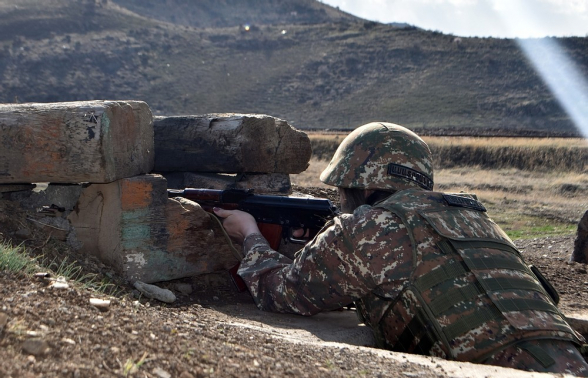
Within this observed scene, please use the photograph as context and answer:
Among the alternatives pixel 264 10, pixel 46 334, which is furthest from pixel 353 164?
pixel 264 10

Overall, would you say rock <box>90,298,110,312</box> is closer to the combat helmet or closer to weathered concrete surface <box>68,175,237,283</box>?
weathered concrete surface <box>68,175,237,283</box>

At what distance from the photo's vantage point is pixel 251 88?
4950cm

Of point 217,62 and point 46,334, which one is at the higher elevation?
point 46,334

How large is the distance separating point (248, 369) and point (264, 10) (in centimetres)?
9766

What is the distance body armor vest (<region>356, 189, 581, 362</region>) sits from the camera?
126 inches

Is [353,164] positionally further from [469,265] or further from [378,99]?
[378,99]

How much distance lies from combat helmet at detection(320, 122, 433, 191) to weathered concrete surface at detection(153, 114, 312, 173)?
1.57 meters

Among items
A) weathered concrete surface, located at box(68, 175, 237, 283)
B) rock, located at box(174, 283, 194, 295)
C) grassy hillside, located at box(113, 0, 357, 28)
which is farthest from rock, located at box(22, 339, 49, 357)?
grassy hillside, located at box(113, 0, 357, 28)

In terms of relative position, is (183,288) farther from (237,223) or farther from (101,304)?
(101,304)

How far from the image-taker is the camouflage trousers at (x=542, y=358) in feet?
10.2

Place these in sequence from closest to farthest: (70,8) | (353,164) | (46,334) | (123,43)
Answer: (46,334) < (353,164) < (123,43) < (70,8)

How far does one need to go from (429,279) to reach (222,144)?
2.70 meters

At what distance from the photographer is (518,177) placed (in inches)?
730

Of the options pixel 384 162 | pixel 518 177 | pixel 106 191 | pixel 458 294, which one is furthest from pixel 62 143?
pixel 518 177
